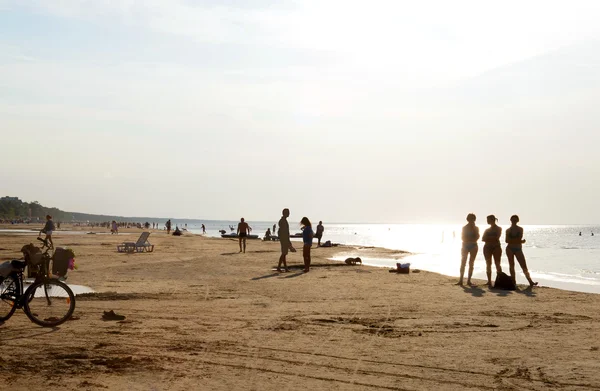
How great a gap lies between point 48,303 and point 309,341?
166 inches

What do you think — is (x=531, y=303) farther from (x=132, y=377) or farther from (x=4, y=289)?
(x=4, y=289)

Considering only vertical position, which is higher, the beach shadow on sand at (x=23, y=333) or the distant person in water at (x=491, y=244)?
the distant person in water at (x=491, y=244)

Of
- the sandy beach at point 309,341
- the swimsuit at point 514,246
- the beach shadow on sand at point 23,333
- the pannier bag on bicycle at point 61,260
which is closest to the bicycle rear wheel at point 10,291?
the sandy beach at point 309,341

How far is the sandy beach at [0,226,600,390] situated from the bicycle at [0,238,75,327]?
0.22 m

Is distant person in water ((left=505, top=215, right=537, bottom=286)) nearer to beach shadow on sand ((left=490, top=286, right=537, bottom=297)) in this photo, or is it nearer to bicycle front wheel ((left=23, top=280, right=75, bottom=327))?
beach shadow on sand ((left=490, top=286, right=537, bottom=297))

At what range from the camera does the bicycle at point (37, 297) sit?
951 cm

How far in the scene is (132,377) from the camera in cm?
682

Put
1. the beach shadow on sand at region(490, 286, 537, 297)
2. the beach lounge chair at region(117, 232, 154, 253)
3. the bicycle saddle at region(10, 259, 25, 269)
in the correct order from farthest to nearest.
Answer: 1. the beach lounge chair at region(117, 232, 154, 253)
2. the beach shadow on sand at region(490, 286, 537, 297)
3. the bicycle saddle at region(10, 259, 25, 269)

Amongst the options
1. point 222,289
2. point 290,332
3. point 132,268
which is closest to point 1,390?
point 290,332

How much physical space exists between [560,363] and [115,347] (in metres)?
5.83

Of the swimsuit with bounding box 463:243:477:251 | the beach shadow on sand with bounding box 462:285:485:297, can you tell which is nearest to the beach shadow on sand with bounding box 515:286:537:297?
the beach shadow on sand with bounding box 462:285:485:297

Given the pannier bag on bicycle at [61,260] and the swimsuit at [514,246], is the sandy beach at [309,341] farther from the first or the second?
the swimsuit at [514,246]

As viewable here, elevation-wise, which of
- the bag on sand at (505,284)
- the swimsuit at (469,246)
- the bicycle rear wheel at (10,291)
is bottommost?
the bag on sand at (505,284)

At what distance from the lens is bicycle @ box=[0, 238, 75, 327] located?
374 inches
